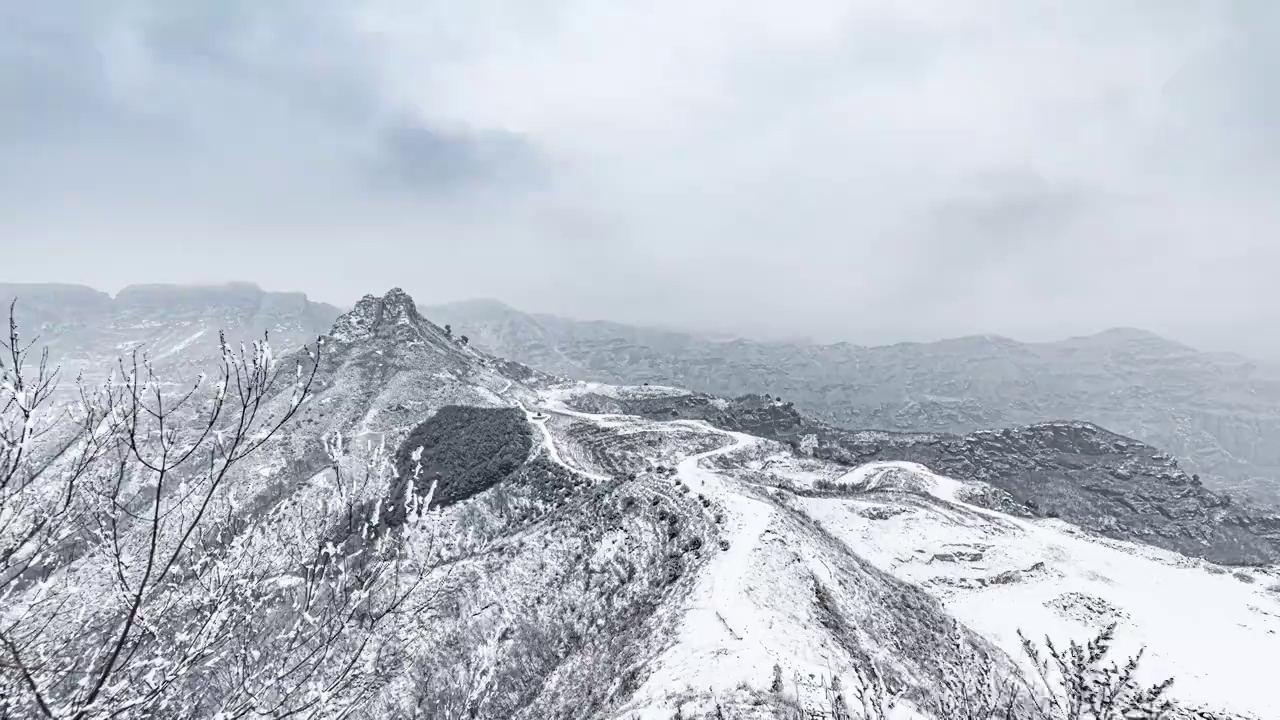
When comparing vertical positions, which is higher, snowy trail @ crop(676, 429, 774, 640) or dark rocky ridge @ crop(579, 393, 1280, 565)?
snowy trail @ crop(676, 429, 774, 640)

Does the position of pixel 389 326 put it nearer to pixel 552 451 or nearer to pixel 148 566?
pixel 552 451

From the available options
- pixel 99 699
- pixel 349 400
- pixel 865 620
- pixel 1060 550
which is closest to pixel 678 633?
pixel 865 620

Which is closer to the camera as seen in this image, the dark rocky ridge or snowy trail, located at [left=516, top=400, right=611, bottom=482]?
snowy trail, located at [left=516, top=400, right=611, bottom=482]

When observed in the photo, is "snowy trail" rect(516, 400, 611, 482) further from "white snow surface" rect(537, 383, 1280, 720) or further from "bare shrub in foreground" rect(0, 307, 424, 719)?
"bare shrub in foreground" rect(0, 307, 424, 719)

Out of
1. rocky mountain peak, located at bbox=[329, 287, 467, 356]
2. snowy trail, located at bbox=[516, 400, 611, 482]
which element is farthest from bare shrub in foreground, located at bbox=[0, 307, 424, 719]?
rocky mountain peak, located at bbox=[329, 287, 467, 356]

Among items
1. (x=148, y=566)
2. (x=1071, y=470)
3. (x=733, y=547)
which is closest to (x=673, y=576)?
(x=733, y=547)

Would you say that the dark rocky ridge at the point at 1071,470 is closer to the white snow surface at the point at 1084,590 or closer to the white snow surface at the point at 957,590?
the white snow surface at the point at 1084,590

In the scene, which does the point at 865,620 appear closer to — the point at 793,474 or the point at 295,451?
the point at 793,474
